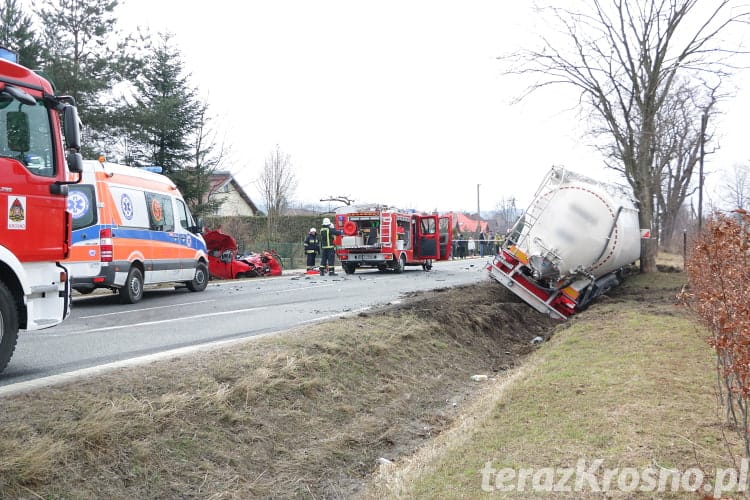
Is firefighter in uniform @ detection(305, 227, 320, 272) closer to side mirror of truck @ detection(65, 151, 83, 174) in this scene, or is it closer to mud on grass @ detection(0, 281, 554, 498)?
mud on grass @ detection(0, 281, 554, 498)

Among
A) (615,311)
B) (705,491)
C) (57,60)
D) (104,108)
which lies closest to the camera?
(705,491)

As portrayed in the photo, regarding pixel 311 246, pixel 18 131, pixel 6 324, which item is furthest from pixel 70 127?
pixel 311 246

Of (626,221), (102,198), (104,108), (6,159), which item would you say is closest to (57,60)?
(104,108)

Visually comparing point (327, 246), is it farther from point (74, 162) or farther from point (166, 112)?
point (74, 162)

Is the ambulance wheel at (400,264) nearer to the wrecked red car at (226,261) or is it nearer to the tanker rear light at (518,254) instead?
the wrecked red car at (226,261)

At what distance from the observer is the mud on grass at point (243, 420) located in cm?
410

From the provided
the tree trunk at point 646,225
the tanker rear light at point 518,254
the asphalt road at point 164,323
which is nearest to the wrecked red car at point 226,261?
the asphalt road at point 164,323

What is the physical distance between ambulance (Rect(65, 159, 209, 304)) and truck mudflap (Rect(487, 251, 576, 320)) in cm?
795

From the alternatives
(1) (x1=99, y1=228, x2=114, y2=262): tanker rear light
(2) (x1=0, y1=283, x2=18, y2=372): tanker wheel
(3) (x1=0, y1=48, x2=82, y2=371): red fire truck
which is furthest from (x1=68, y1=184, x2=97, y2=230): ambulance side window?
(2) (x1=0, y1=283, x2=18, y2=372): tanker wheel

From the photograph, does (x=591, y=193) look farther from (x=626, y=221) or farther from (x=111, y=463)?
(x=111, y=463)

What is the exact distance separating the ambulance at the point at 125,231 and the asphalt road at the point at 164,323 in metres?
0.60

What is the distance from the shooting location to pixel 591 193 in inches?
536

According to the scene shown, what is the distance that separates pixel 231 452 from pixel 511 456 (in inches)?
87.9

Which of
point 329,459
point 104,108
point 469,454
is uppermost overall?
point 104,108
